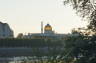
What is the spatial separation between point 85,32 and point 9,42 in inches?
1861

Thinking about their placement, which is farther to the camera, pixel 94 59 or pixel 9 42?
pixel 9 42

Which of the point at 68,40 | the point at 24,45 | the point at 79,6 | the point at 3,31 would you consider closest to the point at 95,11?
the point at 79,6

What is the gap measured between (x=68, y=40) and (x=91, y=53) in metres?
1.00

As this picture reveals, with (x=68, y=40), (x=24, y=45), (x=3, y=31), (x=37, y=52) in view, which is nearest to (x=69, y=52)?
(x=68, y=40)

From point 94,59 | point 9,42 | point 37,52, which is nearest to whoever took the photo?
point 94,59

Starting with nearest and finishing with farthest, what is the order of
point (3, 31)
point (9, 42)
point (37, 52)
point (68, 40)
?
point (68, 40)
point (37, 52)
point (9, 42)
point (3, 31)

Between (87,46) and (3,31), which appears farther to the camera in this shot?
(3,31)

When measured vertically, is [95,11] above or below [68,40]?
above

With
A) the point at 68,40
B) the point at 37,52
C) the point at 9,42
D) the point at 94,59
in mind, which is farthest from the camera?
the point at 9,42

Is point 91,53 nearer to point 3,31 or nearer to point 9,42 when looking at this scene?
point 9,42

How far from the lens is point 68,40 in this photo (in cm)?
1254

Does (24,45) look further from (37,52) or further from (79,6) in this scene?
(79,6)

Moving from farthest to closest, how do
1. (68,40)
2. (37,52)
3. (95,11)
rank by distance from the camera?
(37,52) < (95,11) < (68,40)

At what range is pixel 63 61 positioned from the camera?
13.3 metres
